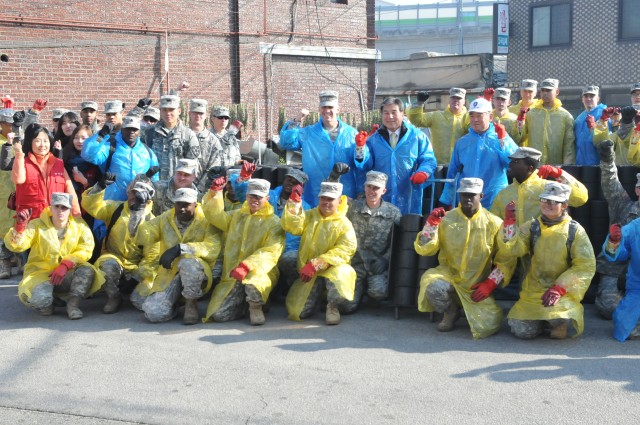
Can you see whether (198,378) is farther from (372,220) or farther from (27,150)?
(27,150)

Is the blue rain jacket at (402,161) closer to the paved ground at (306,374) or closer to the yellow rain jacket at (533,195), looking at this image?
the yellow rain jacket at (533,195)

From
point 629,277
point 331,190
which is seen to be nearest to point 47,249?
point 331,190

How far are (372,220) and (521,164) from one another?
1.53 metres

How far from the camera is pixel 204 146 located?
957cm

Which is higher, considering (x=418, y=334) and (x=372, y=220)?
(x=372, y=220)

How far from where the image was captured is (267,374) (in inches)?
253

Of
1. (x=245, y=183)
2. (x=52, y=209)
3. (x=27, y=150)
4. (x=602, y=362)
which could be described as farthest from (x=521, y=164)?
(x=27, y=150)

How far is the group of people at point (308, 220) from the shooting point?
749cm

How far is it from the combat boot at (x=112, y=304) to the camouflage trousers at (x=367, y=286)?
88.0 inches

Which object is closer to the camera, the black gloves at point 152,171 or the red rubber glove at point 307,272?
the red rubber glove at point 307,272

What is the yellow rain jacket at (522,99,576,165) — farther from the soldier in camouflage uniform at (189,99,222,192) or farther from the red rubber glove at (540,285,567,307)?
the soldier in camouflage uniform at (189,99,222,192)

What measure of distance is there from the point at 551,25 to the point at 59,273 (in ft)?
77.6

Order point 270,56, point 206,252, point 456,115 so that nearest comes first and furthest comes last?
1. point 206,252
2. point 456,115
3. point 270,56

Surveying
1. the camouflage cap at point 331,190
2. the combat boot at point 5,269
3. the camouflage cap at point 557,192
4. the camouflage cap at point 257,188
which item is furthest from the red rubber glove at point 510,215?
the combat boot at point 5,269
